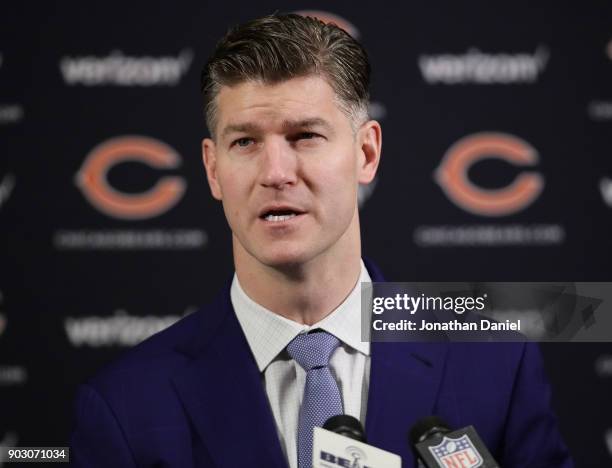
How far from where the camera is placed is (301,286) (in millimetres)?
1688

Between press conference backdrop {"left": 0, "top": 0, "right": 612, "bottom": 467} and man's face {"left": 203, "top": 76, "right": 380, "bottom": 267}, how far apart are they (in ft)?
4.50

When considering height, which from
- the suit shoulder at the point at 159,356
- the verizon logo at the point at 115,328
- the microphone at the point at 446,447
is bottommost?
the microphone at the point at 446,447

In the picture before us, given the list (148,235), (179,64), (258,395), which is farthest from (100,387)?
(179,64)

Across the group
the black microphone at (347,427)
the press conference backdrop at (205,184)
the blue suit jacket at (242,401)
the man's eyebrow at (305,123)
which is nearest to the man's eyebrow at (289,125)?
the man's eyebrow at (305,123)

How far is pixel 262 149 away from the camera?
163 cm

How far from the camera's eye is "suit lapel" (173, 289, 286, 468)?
1597 millimetres

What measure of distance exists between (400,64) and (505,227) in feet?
2.08

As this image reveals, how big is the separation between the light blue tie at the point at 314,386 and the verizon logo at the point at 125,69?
1.62 meters

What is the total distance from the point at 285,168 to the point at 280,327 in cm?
30

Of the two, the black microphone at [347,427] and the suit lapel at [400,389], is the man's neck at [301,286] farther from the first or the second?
the black microphone at [347,427]

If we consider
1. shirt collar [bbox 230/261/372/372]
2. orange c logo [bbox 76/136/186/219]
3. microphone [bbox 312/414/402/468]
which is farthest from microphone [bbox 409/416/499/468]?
orange c logo [bbox 76/136/186/219]

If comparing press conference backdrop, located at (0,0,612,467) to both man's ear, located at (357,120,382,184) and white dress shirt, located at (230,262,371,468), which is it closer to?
man's ear, located at (357,120,382,184)

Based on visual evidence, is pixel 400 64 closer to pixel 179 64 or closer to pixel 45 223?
pixel 179 64

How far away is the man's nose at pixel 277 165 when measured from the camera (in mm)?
1586
